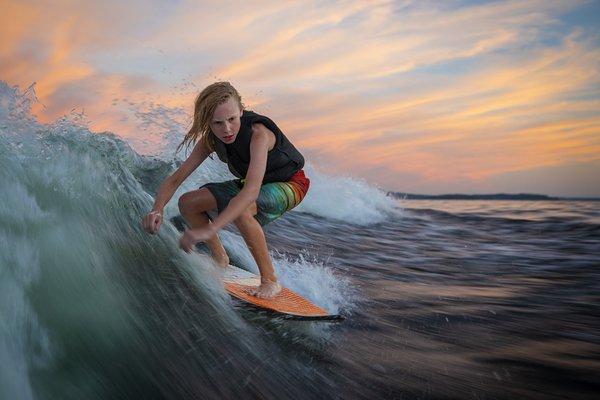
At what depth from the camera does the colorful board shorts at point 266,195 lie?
3.32 meters

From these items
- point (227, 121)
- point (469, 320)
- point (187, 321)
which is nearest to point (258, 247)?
point (187, 321)

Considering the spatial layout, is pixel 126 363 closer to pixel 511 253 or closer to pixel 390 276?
pixel 390 276

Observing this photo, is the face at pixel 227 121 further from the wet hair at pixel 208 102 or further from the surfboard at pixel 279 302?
the surfboard at pixel 279 302

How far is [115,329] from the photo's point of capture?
2504 millimetres

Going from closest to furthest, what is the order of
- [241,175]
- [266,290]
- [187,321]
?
[187,321], [266,290], [241,175]

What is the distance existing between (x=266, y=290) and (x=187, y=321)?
64cm

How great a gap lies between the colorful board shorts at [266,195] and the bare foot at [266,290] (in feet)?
1.24

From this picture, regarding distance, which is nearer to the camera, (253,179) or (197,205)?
(253,179)

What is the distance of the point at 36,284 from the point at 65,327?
0.28 metres

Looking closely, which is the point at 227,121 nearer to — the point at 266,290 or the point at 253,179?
the point at 253,179

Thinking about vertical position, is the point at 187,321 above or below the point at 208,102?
below

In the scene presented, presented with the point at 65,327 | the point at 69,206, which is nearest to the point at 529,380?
the point at 65,327

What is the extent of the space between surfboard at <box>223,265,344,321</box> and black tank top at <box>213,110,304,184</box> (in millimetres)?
666

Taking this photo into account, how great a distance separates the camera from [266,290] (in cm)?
330
